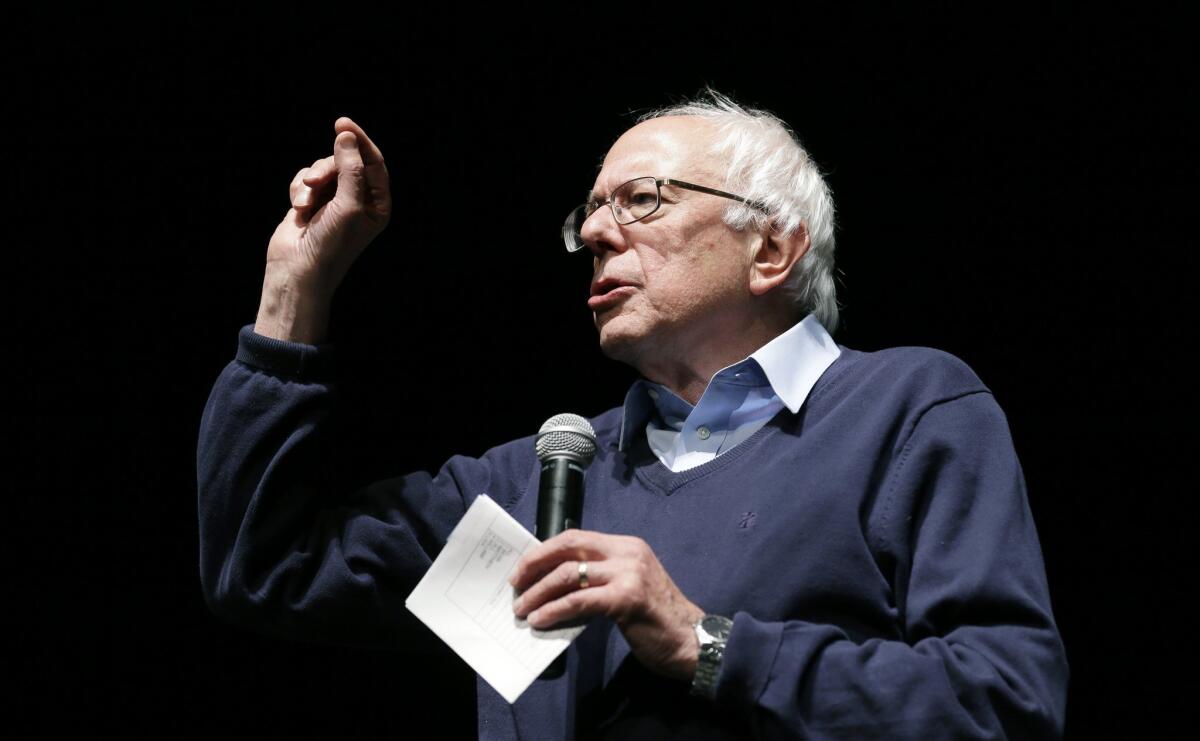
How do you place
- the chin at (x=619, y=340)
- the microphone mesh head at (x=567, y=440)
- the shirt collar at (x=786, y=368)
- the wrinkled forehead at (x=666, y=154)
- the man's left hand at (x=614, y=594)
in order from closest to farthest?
the man's left hand at (x=614, y=594)
the microphone mesh head at (x=567, y=440)
the shirt collar at (x=786, y=368)
the chin at (x=619, y=340)
the wrinkled forehead at (x=666, y=154)

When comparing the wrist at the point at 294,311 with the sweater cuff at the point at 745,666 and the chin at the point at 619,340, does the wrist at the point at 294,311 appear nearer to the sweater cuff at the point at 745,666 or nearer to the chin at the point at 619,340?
the chin at the point at 619,340

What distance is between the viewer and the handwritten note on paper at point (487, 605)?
4.58ft

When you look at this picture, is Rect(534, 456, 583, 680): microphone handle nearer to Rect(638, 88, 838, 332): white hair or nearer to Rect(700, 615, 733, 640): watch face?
Rect(700, 615, 733, 640): watch face

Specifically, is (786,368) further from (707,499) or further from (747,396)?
(707,499)

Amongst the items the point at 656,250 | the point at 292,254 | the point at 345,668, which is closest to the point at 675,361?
the point at 656,250

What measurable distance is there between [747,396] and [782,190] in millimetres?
468

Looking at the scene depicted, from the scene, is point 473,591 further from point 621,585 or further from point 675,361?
point 675,361

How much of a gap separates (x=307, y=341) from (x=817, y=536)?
855mm

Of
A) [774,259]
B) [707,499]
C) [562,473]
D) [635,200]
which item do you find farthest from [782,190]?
[562,473]

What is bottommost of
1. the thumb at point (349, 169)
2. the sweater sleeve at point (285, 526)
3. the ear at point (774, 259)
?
the sweater sleeve at point (285, 526)

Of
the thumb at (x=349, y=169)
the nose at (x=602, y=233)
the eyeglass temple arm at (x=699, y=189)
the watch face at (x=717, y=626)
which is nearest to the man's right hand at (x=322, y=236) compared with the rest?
the thumb at (x=349, y=169)

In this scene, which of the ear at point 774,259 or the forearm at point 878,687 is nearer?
the forearm at point 878,687

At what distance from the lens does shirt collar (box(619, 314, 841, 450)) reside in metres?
1.83

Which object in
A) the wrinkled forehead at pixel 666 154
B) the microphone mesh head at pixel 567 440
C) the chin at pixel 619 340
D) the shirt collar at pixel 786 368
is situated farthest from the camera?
the wrinkled forehead at pixel 666 154
